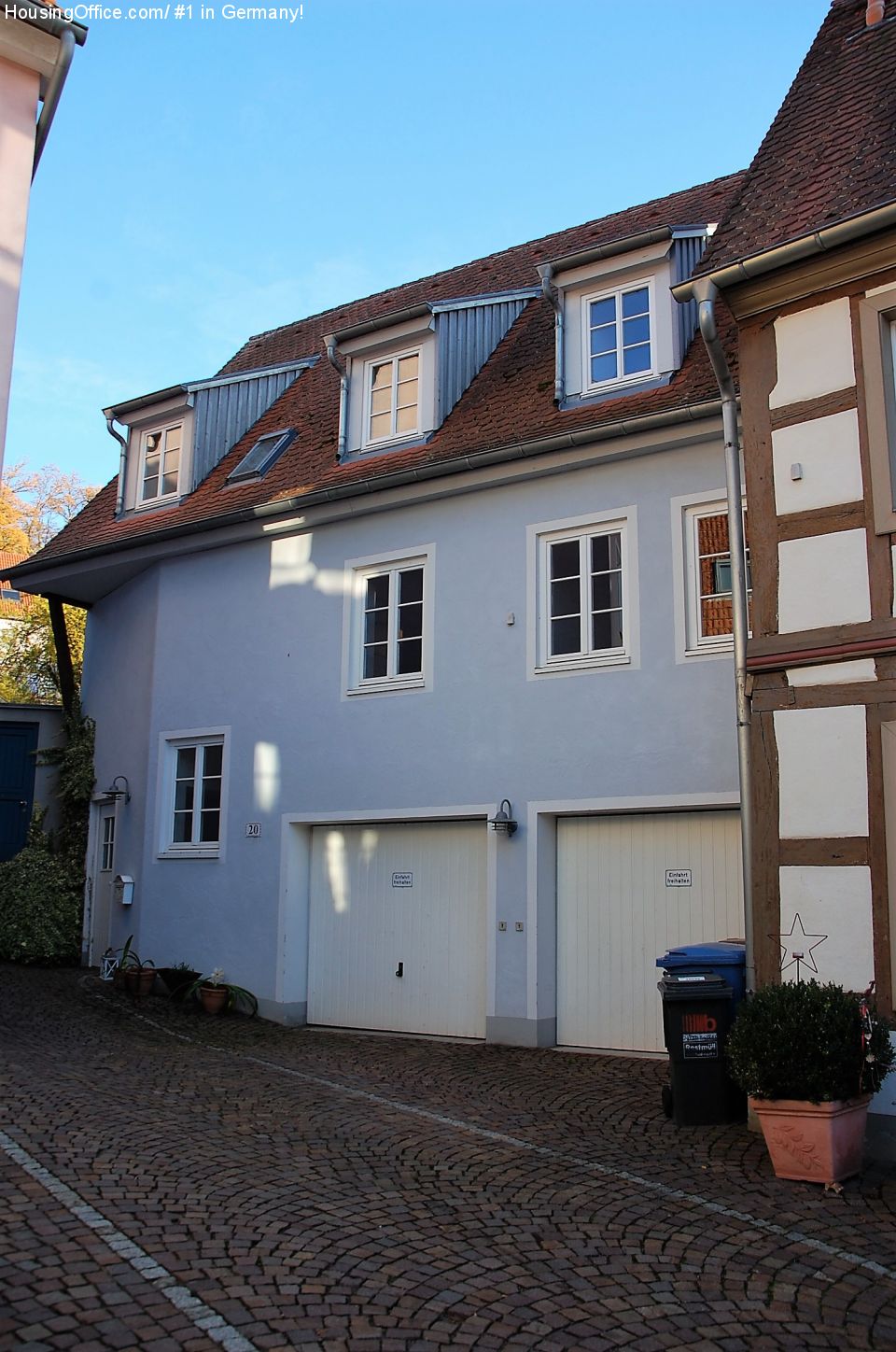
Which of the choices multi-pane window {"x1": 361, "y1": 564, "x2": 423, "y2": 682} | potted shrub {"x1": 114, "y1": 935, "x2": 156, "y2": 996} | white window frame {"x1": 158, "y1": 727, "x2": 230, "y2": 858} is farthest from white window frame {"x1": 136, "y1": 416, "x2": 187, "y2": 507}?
potted shrub {"x1": 114, "y1": 935, "x2": 156, "y2": 996}

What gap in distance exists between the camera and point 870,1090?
6.68 m

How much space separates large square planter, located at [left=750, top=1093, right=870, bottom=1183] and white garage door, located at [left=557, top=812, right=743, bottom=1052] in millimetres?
3663

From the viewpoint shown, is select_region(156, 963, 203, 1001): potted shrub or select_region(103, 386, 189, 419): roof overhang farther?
select_region(103, 386, 189, 419): roof overhang

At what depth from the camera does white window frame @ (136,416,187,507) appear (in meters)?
15.6

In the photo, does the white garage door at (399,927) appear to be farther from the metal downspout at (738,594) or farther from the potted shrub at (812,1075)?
the potted shrub at (812,1075)

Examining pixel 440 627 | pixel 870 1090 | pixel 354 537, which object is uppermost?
pixel 354 537

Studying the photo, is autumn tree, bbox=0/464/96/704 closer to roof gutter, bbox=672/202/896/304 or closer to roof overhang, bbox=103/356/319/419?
roof overhang, bbox=103/356/319/419

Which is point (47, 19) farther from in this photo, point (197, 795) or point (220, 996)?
point (220, 996)

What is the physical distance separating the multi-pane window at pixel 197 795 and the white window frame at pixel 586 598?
4303 millimetres

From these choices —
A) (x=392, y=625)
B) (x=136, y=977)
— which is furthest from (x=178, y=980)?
(x=392, y=625)

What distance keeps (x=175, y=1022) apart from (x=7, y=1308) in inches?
310

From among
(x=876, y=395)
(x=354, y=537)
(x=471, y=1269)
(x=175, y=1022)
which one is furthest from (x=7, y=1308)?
(x=354, y=537)

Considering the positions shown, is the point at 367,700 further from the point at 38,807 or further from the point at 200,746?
the point at 38,807

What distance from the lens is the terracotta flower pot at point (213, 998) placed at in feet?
42.2
